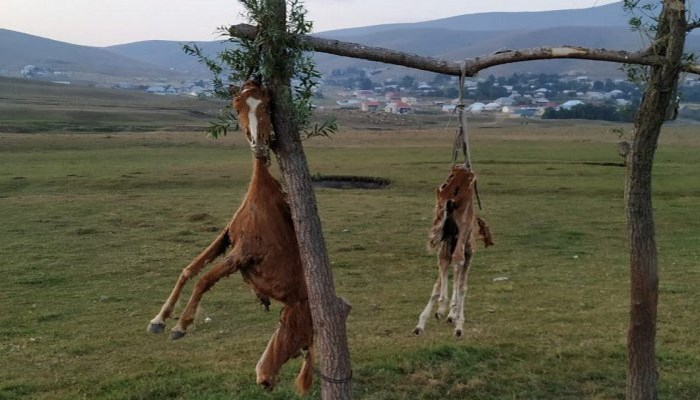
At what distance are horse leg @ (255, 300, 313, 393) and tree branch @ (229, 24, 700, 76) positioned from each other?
189cm

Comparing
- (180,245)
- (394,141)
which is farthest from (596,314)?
(394,141)

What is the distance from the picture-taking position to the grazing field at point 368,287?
27.9ft

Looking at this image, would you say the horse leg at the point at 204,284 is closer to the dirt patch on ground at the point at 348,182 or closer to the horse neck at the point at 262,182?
the horse neck at the point at 262,182

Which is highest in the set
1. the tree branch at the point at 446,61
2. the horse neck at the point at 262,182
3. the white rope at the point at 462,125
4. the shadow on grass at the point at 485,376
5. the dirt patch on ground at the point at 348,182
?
the tree branch at the point at 446,61

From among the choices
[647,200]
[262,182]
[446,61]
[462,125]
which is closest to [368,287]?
[647,200]

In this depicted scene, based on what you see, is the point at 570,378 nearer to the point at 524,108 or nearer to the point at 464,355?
the point at 464,355

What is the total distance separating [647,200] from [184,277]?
4.34 meters

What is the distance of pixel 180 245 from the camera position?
63.5 feet

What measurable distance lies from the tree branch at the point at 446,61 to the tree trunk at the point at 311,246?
0.30m

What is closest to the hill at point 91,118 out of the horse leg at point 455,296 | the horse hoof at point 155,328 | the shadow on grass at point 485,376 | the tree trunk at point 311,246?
the shadow on grass at point 485,376

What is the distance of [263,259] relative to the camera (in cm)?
498

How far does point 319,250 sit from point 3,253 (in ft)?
51.8

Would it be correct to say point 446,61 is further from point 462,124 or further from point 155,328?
point 155,328

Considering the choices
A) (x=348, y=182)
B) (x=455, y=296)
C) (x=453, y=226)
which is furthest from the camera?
(x=348, y=182)
